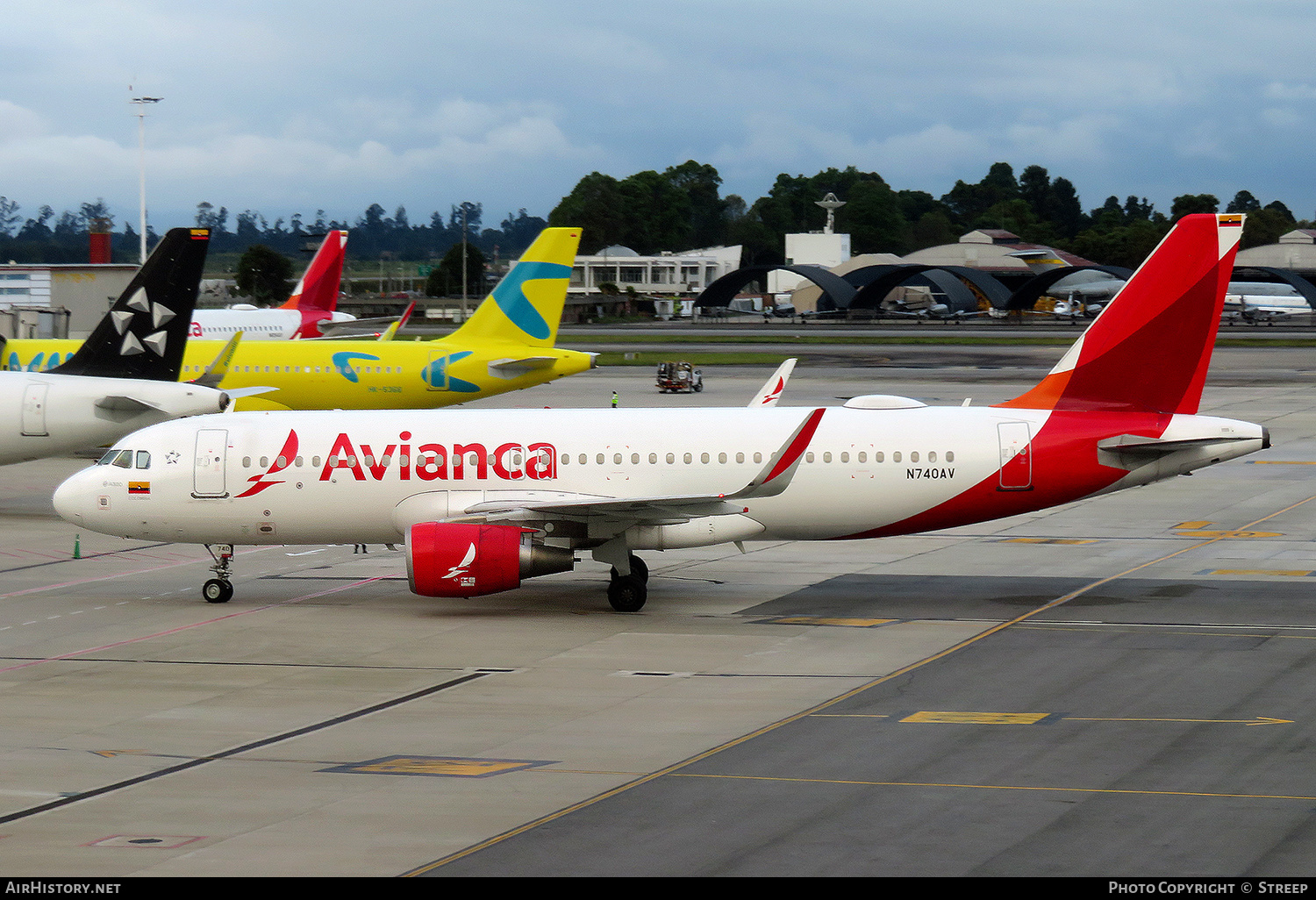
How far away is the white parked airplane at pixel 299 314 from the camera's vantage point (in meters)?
88.2

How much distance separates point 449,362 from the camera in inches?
2172

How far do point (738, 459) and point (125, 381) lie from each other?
20.7m

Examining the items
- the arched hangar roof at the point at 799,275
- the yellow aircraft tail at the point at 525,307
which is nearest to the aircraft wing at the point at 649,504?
the yellow aircraft tail at the point at 525,307

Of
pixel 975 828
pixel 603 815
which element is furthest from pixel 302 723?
pixel 975 828

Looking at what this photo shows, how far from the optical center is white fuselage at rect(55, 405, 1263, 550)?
29.5 metres

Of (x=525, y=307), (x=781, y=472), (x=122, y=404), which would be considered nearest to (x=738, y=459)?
(x=781, y=472)

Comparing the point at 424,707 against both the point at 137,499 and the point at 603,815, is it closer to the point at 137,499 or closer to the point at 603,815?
the point at 603,815

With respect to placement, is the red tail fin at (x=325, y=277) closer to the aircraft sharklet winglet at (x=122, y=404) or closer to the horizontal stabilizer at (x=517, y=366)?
the horizontal stabilizer at (x=517, y=366)

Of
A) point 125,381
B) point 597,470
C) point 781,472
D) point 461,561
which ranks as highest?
point 125,381

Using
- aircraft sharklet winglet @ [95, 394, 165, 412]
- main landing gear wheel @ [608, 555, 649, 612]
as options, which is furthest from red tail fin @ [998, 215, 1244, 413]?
aircraft sharklet winglet @ [95, 394, 165, 412]

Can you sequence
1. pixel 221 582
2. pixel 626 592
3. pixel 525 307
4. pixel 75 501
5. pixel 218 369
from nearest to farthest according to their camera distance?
1. pixel 626 592
2. pixel 75 501
3. pixel 221 582
4. pixel 218 369
5. pixel 525 307

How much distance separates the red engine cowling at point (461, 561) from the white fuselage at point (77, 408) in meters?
15.6

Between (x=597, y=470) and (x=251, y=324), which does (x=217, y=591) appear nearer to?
(x=597, y=470)
